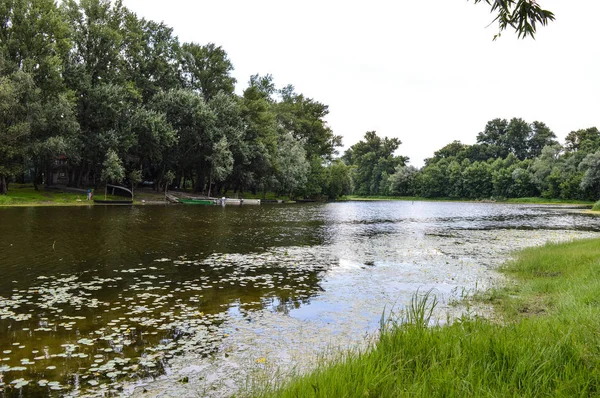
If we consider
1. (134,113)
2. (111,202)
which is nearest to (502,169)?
(134,113)

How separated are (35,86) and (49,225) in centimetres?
3182

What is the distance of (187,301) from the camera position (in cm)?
1135

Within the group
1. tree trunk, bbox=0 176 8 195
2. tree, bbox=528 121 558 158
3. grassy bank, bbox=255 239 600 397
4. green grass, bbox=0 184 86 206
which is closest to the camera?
grassy bank, bbox=255 239 600 397

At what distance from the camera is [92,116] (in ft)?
196

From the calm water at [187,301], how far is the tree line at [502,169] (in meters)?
108

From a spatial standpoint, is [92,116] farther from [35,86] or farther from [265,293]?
[265,293]

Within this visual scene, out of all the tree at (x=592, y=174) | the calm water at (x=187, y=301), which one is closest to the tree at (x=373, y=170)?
the tree at (x=592, y=174)

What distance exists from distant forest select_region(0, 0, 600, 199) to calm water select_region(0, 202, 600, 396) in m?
33.3

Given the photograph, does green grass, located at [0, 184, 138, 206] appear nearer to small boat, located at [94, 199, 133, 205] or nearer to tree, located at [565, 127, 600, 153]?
small boat, located at [94, 199, 133, 205]

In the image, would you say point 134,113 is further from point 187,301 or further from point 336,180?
point 336,180

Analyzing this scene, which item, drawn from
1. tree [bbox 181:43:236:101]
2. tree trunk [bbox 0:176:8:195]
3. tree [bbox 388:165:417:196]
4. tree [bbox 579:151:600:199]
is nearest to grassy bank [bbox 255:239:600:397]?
tree trunk [bbox 0:176:8:195]

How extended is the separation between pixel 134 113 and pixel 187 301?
58.8m

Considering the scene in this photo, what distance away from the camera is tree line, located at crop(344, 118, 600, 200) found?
379ft

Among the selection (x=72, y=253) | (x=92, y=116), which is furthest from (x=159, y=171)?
(x=72, y=253)
